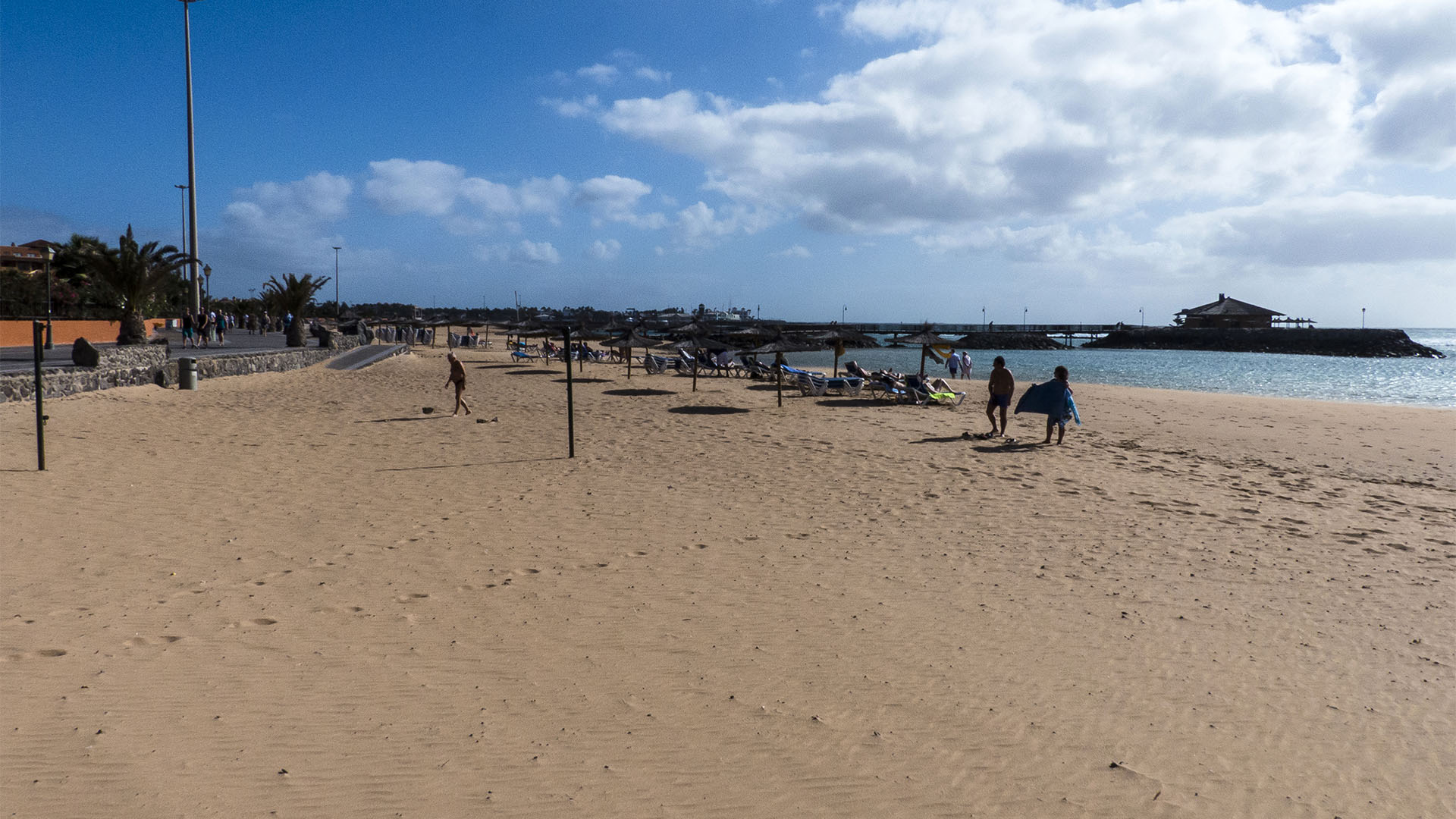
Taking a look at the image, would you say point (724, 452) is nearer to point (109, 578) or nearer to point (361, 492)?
point (361, 492)

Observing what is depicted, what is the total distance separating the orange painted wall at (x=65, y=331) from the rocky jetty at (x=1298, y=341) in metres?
76.3

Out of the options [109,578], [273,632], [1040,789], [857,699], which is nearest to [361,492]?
[109,578]

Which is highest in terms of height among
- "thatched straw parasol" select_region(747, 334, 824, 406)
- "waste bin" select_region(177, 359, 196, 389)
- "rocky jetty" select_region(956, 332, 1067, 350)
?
"rocky jetty" select_region(956, 332, 1067, 350)

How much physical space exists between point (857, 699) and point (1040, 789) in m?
0.82

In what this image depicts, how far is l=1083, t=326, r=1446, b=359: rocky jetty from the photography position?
62156 millimetres

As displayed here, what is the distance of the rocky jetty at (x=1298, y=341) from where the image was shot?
62156 mm

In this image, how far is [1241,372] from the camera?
1687 inches

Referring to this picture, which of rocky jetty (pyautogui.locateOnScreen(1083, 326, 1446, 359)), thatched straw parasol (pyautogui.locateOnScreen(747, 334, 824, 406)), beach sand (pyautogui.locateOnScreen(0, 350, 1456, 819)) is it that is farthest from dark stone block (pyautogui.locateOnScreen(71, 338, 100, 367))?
rocky jetty (pyautogui.locateOnScreen(1083, 326, 1446, 359))

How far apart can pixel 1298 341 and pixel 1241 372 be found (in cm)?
2995

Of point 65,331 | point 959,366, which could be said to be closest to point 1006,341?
point 959,366

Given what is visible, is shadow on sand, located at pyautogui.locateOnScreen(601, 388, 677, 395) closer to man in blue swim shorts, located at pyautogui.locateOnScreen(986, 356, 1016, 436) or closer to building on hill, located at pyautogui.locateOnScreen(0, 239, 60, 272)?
man in blue swim shorts, located at pyautogui.locateOnScreen(986, 356, 1016, 436)

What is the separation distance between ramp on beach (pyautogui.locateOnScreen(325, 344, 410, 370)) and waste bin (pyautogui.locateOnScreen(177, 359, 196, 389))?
582 centimetres

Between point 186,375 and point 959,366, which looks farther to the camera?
point 959,366

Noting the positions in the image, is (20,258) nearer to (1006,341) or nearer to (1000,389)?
(1000,389)
